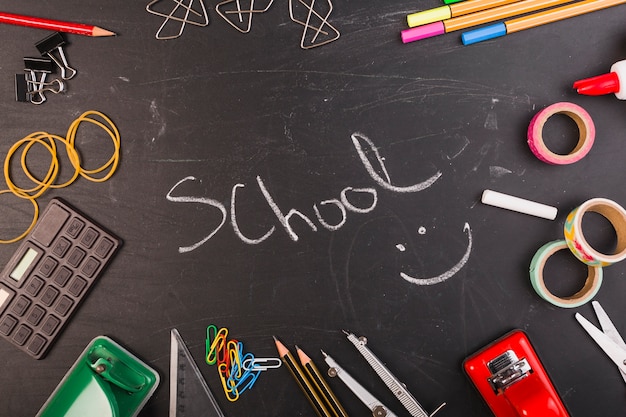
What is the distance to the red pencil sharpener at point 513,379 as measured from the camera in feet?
2.37

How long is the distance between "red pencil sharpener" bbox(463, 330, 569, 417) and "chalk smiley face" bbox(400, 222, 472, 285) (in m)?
0.14

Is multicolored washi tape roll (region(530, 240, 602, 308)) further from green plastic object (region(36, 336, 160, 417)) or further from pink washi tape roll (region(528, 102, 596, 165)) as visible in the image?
green plastic object (region(36, 336, 160, 417))

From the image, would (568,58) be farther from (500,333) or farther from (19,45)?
(19,45)

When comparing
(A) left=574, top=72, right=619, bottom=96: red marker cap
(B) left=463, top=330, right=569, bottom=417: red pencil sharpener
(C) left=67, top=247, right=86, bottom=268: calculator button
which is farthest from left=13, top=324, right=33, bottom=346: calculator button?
(A) left=574, top=72, right=619, bottom=96: red marker cap

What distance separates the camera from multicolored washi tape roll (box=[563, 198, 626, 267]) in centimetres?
73

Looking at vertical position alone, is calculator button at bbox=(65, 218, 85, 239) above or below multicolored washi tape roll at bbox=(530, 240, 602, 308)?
above

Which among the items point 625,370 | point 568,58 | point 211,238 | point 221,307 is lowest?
point 625,370

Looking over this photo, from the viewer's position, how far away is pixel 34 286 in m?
0.80

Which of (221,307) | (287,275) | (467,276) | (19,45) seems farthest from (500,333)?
(19,45)

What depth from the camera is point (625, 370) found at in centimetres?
79

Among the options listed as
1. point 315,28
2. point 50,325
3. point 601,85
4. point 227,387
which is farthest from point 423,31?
point 50,325

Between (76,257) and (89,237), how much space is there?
0.13 ft

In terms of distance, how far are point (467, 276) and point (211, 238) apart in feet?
1.47

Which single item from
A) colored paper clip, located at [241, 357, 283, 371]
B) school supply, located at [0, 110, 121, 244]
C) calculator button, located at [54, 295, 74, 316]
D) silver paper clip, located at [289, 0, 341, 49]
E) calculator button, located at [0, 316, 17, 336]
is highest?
silver paper clip, located at [289, 0, 341, 49]
